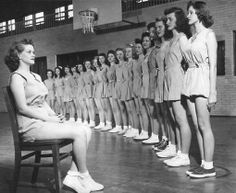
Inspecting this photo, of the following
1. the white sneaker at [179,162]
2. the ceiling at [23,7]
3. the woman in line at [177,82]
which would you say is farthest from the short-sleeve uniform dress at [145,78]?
the ceiling at [23,7]

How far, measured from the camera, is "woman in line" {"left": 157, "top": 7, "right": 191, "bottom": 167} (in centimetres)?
304

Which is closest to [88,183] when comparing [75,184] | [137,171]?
[75,184]

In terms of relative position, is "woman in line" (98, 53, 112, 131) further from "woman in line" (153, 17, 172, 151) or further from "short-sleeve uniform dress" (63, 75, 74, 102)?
"woman in line" (153, 17, 172, 151)

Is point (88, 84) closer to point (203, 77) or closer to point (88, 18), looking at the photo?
point (88, 18)

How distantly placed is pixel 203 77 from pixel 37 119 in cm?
139

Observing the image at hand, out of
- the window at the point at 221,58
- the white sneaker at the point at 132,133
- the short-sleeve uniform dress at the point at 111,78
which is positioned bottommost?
the white sneaker at the point at 132,133

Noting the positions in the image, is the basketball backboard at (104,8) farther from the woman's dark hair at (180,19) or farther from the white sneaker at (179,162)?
the white sneaker at (179,162)

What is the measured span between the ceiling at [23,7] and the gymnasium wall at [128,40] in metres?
1.11

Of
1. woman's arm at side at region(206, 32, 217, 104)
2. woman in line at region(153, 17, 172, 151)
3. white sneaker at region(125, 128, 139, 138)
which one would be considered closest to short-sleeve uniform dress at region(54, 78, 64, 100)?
white sneaker at region(125, 128, 139, 138)

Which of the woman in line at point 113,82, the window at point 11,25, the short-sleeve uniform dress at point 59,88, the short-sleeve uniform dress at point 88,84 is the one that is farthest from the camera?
the window at point 11,25

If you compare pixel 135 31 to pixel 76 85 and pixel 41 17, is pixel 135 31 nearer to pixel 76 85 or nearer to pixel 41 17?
pixel 76 85

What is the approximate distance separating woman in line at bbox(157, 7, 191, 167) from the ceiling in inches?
367

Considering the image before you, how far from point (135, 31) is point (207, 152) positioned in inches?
283

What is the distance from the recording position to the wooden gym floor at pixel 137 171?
2371 millimetres
